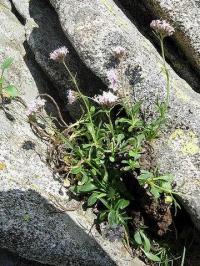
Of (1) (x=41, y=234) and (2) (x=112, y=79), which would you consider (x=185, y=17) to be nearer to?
(2) (x=112, y=79)

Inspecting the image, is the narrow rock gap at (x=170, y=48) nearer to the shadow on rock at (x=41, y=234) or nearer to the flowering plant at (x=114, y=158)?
the flowering plant at (x=114, y=158)

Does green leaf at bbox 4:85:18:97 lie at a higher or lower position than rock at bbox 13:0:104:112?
lower

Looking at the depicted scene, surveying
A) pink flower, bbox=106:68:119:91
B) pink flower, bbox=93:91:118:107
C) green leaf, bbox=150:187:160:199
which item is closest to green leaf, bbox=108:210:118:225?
green leaf, bbox=150:187:160:199

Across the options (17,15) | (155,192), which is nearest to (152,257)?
(155,192)

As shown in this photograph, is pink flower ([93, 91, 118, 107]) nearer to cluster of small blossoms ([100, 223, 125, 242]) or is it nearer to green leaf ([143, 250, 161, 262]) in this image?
cluster of small blossoms ([100, 223, 125, 242])

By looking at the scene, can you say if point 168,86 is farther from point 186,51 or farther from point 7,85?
point 7,85

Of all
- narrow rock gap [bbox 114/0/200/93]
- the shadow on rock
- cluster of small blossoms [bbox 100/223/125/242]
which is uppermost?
narrow rock gap [bbox 114/0/200/93]

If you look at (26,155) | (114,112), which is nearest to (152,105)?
(114,112)
